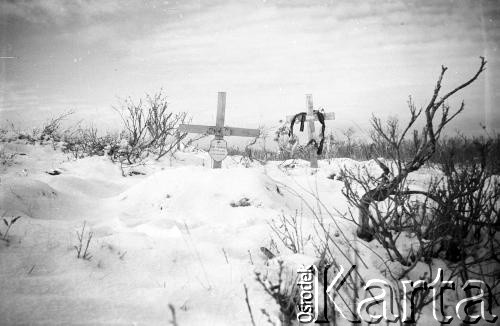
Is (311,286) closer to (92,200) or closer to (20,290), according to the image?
(20,290)

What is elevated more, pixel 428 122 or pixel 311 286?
pixel 428 122

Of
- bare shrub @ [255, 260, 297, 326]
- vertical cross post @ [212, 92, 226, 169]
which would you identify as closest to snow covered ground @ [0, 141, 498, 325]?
Answer: bare shrub @ [255, 260, 297, 326]

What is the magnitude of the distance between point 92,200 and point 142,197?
2.43 ft

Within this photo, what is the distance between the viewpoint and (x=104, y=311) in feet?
4.44

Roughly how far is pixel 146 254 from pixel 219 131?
4.51 meters

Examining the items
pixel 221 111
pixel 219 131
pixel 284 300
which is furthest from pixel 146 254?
pixel 221 111

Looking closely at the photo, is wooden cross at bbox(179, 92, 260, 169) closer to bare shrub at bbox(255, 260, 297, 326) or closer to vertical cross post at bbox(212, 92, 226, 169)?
vertical cross post at bbox(212, 92, 226, 169)

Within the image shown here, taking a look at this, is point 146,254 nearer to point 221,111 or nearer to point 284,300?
point 284,300

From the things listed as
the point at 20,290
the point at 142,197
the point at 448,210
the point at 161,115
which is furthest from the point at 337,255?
the point at 161,115

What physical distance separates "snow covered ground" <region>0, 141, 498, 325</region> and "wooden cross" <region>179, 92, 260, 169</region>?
1829mm

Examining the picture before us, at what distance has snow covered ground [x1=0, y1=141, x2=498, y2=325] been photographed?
1.39 metres

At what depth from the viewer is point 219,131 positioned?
20.6 ft

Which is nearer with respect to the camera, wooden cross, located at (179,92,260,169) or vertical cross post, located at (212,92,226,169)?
wooden cross, located at (179,92,260,169)

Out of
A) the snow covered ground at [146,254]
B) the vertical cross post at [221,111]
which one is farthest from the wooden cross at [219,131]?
the snow covered ground at [146,254]
